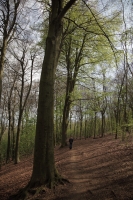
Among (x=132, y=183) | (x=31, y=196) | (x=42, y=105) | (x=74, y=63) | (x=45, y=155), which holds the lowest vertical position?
(x=31, y=196)

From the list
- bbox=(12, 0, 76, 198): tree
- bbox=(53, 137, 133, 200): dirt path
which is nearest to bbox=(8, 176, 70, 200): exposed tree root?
bbox=(12, 0, 76, 198): tree

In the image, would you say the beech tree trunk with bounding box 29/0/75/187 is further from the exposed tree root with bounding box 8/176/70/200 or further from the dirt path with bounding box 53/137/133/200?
the dirt path with bounding box 53/137/133/200

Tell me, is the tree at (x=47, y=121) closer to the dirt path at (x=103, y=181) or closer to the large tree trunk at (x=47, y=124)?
the large tree trunk at (x=47, y=124)

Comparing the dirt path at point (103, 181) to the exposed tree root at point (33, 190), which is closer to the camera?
the dirt path at point (103, 181)

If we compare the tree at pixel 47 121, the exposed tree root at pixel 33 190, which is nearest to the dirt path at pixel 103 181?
the exposed tree root at pixel 33 190

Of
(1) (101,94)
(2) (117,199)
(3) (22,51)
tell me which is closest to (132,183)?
(2) (117,199)

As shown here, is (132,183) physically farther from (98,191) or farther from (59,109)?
(59,109)

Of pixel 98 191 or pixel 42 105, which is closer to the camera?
pixel 98 191

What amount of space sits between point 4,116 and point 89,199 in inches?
908

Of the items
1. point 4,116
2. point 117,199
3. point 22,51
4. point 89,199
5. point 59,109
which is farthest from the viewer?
point 4,116

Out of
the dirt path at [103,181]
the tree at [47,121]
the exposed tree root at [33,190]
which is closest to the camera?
the dirt path at [103,181]

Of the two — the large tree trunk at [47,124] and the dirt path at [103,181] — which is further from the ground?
the large tree trunk at [47,124]

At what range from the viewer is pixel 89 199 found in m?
5.22

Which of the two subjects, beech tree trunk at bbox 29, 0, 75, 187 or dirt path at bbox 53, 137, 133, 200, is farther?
beech tree trunk at bbox 29, 0, 75, 187
